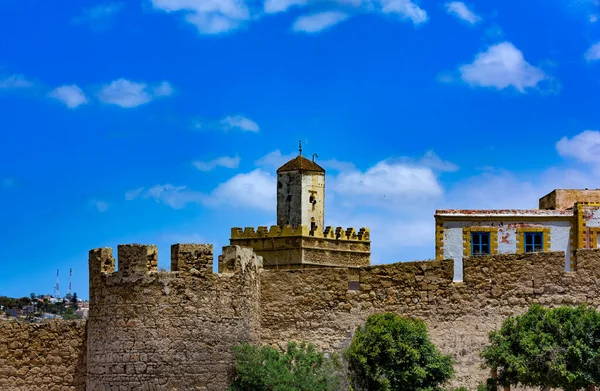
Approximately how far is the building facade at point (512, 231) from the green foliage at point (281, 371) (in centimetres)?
915

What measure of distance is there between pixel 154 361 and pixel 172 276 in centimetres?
170

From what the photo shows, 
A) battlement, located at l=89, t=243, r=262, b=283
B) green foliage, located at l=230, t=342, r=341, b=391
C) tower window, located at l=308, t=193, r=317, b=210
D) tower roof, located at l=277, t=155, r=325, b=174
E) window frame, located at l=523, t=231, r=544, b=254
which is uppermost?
tower roof, located at l=277, t=155, r=325, b=174

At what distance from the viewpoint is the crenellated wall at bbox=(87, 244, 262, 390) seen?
2609 centimetres

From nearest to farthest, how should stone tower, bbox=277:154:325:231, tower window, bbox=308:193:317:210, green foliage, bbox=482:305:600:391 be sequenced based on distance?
green foliage, bbox=482:305:600:391
stone tower, bbox=277:154:325:231
tower window, bbox=308:193:317:210

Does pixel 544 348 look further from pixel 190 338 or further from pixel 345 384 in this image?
→ pixel 190 338

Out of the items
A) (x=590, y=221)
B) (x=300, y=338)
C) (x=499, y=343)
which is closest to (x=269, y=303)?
(x=300, y=338)

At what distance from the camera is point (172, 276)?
26234 millimetres

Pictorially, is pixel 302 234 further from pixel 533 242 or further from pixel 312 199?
pixel 533 242

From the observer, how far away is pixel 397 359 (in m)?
26.3

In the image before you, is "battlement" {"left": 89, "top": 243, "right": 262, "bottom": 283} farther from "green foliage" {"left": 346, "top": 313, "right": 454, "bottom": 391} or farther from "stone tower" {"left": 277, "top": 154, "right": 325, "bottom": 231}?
"stone tower" {"left": 277, "top": 154, "right": 325, "bottom": 231}

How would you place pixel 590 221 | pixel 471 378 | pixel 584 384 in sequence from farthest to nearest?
pixel 590 221, pixel 471 378, pixel 584 384

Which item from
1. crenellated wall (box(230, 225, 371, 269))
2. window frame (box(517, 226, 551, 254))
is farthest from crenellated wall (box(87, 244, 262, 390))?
crenellated wall (box(230, 225, 371, 269))

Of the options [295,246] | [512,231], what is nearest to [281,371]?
[512,231]

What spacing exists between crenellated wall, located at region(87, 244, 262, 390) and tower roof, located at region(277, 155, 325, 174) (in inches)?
962
